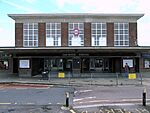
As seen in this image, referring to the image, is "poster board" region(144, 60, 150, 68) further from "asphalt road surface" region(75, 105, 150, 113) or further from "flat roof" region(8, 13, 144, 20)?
"asphalt road surface" region(75, 105, 150, 113)

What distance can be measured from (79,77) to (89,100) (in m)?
19.7

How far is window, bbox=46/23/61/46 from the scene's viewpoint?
48.8 metres

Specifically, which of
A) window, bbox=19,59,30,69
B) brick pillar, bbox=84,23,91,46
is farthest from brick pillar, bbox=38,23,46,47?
window, bbox=19,59,30,69

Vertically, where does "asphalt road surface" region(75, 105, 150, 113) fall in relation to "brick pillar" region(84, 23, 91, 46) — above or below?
below

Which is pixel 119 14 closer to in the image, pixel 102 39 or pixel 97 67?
pixel 102 39

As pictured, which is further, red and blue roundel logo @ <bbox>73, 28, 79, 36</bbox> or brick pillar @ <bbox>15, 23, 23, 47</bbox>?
brick pillar @ <bbox>15, 23, 23, 47</bbox>

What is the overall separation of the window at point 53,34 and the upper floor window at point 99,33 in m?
5.58

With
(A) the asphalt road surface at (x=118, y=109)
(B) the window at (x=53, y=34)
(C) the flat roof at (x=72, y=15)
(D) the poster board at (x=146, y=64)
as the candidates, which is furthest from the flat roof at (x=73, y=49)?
(A) the asphalt road surface at (x=118, y=109)

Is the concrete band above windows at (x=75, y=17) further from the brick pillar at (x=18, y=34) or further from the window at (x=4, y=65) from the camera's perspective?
the window at (x=4, y=65)

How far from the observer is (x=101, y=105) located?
16.1 m

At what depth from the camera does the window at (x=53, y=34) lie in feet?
160

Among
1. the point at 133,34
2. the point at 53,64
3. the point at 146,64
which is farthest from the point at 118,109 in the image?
the point at 146,64

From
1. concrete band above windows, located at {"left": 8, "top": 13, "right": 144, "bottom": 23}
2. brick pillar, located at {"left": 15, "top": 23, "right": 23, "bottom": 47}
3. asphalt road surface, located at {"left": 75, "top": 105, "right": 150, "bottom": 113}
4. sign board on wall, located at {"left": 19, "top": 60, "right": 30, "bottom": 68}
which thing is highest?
concrete band above windows, located at {"left": 8, "top": 13, "right": 144, "bottom": 23}

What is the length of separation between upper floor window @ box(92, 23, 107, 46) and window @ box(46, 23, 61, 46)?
5.58 metres
